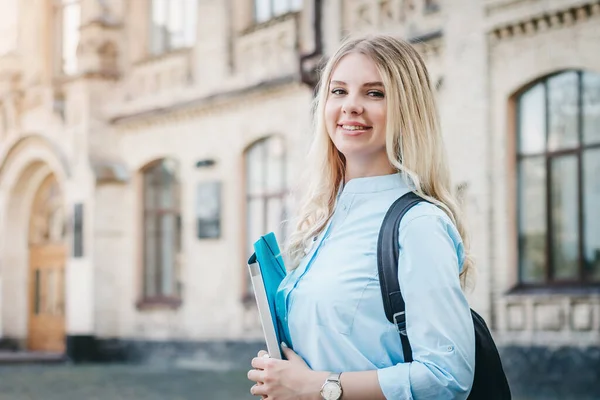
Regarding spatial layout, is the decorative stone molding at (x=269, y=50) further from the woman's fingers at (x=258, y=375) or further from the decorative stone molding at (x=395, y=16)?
the woman's fingers at (x=258, y=375)

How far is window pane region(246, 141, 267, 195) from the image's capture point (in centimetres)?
1753

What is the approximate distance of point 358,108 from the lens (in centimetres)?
249

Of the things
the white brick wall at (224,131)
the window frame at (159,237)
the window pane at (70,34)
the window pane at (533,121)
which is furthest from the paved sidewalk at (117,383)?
the window pane at (70,34)

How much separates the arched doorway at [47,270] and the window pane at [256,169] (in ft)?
19.7

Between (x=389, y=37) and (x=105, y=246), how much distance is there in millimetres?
17957

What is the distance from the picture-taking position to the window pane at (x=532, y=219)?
489 inches

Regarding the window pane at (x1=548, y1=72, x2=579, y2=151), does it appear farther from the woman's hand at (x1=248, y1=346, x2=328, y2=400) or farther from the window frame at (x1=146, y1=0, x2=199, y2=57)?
the woman's hand at (x1=248, y1=346, x2=328, y2=400)

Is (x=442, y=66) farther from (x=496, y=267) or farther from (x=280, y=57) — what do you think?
(x=280, y=57)

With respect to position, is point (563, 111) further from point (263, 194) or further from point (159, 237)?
point (159, 237)

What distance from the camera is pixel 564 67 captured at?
39.1 feet

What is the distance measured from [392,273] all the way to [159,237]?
17675 mm

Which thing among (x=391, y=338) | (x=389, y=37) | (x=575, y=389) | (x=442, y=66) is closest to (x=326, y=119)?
(x=389, y=37)

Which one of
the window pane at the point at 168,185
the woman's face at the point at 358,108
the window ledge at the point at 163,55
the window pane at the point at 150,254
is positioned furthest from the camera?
the window pane at the point at 150,254

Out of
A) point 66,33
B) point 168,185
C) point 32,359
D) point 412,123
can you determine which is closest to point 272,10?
point 168,185
